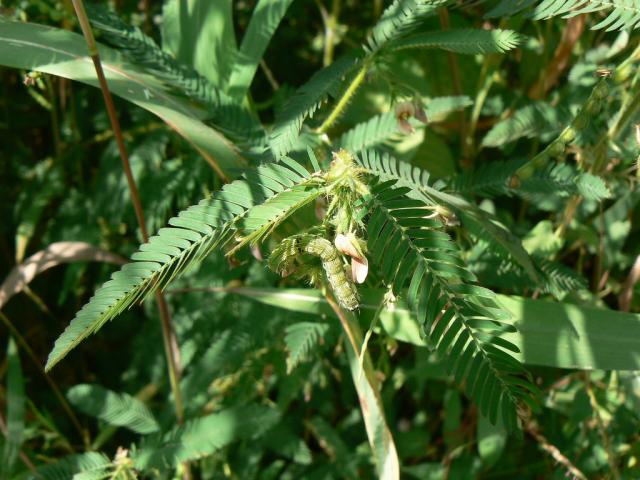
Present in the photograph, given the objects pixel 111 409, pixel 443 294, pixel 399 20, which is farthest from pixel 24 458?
pixel 399 20

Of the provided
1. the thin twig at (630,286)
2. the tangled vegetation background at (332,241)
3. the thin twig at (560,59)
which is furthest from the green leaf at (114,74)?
the thin twig at (560,59)

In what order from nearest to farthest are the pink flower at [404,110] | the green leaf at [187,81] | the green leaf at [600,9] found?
the green leaf at [600,9], the pink flower at [404,110], the green leaf at [187,81]

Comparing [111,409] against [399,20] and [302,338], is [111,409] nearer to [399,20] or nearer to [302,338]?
[302,338]

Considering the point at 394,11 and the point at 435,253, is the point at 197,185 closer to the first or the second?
the point at 394,11

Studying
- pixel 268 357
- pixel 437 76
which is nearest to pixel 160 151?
pixel 268 357

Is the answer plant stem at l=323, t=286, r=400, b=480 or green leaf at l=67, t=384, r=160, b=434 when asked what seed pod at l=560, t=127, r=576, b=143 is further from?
green leaf at l=67, t=384, r=160, b=434

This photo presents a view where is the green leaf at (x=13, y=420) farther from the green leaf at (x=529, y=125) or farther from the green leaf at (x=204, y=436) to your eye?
the green leaf at (x=529, y=125)
